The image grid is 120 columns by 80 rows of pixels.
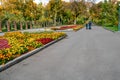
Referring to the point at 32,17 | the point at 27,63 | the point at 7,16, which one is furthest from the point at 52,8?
the point at 27,63

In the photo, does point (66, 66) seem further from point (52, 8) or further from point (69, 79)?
point (52, 8)

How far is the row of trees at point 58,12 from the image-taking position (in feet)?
191

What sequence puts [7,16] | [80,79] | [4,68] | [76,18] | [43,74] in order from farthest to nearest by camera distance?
[76,18]
[7,16]
[4,68]
[43,74]
[80,79]

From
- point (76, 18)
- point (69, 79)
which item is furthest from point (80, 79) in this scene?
point (76, 18)

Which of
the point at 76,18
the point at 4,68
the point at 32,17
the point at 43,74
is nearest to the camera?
the point at 43,74

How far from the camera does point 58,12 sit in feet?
288

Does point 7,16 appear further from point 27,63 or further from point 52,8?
point 27,63

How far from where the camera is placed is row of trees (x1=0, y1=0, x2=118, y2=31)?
2290 inches

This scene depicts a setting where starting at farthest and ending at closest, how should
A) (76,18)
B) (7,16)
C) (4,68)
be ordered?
(76,18)
(7,16)
(4,68)

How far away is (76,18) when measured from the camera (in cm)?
9962

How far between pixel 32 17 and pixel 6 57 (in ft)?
207

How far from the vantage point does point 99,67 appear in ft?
28.3

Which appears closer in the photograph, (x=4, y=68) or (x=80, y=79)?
(x=80, y=79)

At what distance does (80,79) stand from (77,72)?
964 millimetres
